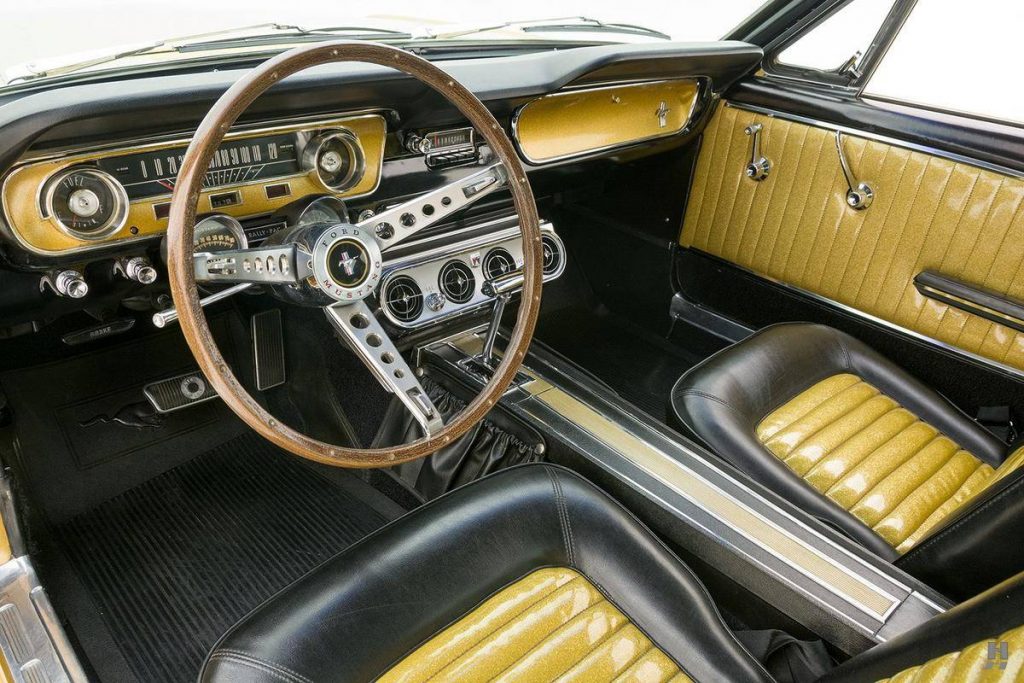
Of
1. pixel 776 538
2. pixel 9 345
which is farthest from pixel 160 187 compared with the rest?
pixel 776 538

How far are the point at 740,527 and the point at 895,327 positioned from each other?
1.08 metres

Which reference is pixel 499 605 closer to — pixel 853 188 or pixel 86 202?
pixel 86 202

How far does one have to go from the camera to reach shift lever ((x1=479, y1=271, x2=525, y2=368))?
1.83 meters

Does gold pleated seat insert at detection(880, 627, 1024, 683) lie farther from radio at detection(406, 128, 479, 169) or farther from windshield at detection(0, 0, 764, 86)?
windshield at detection(0, 0, 764, 86)

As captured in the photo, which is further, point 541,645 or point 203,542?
point 203,542

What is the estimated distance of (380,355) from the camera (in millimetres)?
1311

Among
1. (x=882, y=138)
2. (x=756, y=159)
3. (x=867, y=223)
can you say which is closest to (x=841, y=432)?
(x=867, y=223)

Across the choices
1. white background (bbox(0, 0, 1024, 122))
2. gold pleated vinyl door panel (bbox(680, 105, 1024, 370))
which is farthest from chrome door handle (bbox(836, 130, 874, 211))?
white background (bbox(0, 0, 1024, 122))

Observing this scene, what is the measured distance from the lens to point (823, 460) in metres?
1.62

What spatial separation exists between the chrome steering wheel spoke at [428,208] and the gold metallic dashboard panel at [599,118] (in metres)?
0.47

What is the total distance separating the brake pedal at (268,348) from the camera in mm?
2135

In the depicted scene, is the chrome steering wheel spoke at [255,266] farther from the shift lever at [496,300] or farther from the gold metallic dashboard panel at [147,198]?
the shift lever at [496,300]

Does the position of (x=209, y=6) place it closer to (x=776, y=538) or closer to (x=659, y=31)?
(x=659, y=31)

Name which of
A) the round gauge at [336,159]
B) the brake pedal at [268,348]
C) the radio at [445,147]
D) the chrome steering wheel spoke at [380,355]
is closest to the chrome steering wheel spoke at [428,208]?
the chrome steering wheel spoke at [380,355]
